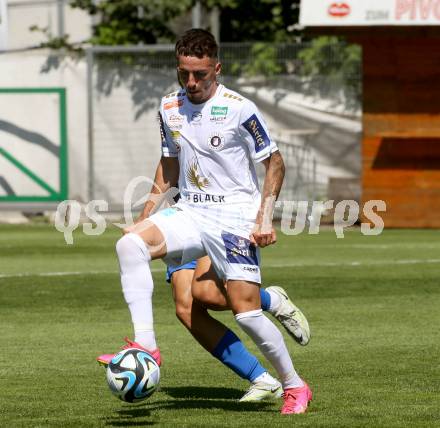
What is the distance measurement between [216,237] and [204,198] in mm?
256

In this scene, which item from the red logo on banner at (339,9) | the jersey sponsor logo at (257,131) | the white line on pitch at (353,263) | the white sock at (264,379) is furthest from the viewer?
the red logo on banner at (339,9)

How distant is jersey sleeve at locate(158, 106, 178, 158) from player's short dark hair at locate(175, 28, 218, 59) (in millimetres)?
476

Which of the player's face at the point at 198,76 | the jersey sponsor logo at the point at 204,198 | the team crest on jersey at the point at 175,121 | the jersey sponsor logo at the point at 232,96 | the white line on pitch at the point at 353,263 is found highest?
the player's face at the point at 198,76

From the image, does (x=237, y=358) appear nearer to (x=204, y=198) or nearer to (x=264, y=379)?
(x=264, y=379)

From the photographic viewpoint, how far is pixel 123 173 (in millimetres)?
26438

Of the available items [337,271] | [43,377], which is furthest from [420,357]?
[337,271]

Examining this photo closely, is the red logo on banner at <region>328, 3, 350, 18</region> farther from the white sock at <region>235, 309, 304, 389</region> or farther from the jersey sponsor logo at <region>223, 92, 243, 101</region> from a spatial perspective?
the white sock at <region>235, 309, 304, 389</region>

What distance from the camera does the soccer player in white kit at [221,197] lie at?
7.44 metres

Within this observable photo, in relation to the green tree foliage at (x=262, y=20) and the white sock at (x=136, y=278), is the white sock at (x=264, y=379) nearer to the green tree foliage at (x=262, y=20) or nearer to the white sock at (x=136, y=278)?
the white sock at (x=136, y=278)

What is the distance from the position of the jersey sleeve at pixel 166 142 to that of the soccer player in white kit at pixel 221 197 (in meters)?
0.05

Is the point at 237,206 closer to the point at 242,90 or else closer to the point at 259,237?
the point at 259,237

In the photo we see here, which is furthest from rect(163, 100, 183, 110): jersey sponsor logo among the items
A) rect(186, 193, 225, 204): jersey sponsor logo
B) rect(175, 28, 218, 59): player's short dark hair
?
rect(186, 193, 225, 204): jersey sponsor logo

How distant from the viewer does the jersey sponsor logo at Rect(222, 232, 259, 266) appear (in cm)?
744

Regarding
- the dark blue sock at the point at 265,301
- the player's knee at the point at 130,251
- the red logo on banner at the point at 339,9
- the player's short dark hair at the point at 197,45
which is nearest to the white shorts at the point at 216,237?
the player's knee at the point at 130,251
